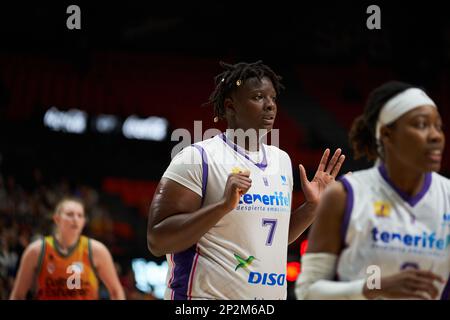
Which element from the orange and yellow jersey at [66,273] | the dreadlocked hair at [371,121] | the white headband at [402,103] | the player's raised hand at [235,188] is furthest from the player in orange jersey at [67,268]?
the white headband at [402,103]

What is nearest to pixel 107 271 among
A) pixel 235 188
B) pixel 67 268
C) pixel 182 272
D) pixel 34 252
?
pixel 67 268

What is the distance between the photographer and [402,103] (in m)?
3.23

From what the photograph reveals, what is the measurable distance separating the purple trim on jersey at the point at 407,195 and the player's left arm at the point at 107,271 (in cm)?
390

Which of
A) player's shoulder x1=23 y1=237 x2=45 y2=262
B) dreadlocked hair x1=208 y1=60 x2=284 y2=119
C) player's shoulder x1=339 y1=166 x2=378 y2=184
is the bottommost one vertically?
player's shoulder x1=23 y1=237 x2=45 y2=262

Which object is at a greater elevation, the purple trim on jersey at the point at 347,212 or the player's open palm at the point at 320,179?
the player's open palm at the point at 320,179

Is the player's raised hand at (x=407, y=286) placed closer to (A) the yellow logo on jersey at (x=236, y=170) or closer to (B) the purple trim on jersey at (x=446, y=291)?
(B) the purple trim on jersey at (x=446, y=291)

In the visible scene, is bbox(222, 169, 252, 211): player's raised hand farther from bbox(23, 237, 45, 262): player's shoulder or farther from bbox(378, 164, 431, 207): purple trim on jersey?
bbox(23, 237, 45, 262): player's shoulder

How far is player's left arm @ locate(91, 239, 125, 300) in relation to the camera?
6.87 m

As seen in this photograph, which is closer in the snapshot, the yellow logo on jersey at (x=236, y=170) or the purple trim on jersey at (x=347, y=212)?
the purple trim on jersey at (x=347, y=212)

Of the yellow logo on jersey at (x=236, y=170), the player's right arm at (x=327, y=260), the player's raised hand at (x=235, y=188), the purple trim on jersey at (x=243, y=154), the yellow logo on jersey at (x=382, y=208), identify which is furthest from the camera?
the purple trim on jersey at (x=243, y=154)

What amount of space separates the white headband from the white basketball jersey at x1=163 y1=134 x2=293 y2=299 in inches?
48.8

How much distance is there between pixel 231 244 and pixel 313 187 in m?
0.63

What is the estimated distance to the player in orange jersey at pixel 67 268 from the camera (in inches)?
272

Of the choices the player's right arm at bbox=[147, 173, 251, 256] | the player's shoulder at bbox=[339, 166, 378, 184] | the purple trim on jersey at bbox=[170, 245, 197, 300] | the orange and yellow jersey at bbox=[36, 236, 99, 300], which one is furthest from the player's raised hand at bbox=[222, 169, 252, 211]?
the orange and yellow jersey at bbox=[36, 236, 99, 300]
